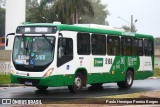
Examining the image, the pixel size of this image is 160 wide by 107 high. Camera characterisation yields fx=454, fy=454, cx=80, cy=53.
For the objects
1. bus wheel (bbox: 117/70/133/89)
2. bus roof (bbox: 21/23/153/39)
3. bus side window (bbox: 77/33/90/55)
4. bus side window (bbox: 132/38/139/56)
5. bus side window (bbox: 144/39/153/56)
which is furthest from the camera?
bus side window (bbox: 144/39/153/56)

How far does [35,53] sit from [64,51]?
50.1 inches

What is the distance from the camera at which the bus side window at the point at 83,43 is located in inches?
797

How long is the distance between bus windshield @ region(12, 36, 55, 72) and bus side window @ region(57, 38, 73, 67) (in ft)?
1.19

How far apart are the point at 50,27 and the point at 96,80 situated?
13.3 ft

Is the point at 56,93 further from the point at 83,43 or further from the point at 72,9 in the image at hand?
the point at 72,9

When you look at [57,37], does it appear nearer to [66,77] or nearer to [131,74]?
[66,77]

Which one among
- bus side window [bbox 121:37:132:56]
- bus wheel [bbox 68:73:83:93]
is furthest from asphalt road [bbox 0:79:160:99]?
bus side window [bbox 121:37:132:56]

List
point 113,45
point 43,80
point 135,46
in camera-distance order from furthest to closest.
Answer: point 135,46
point 113,45
point 43,80

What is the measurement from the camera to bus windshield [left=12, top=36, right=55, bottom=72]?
18.7 metres

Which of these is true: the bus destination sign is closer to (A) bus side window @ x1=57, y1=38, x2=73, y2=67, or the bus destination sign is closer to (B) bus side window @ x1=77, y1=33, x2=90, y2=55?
(A) bus side window @ x1=57, y1=38, x2=73, y2=67

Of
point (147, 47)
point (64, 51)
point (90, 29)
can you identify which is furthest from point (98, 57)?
point (147, 47)

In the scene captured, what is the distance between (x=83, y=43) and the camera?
20.5 meters

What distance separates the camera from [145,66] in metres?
26.3

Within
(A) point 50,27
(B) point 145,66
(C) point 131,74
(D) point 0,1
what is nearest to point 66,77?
(A) point 50,27
